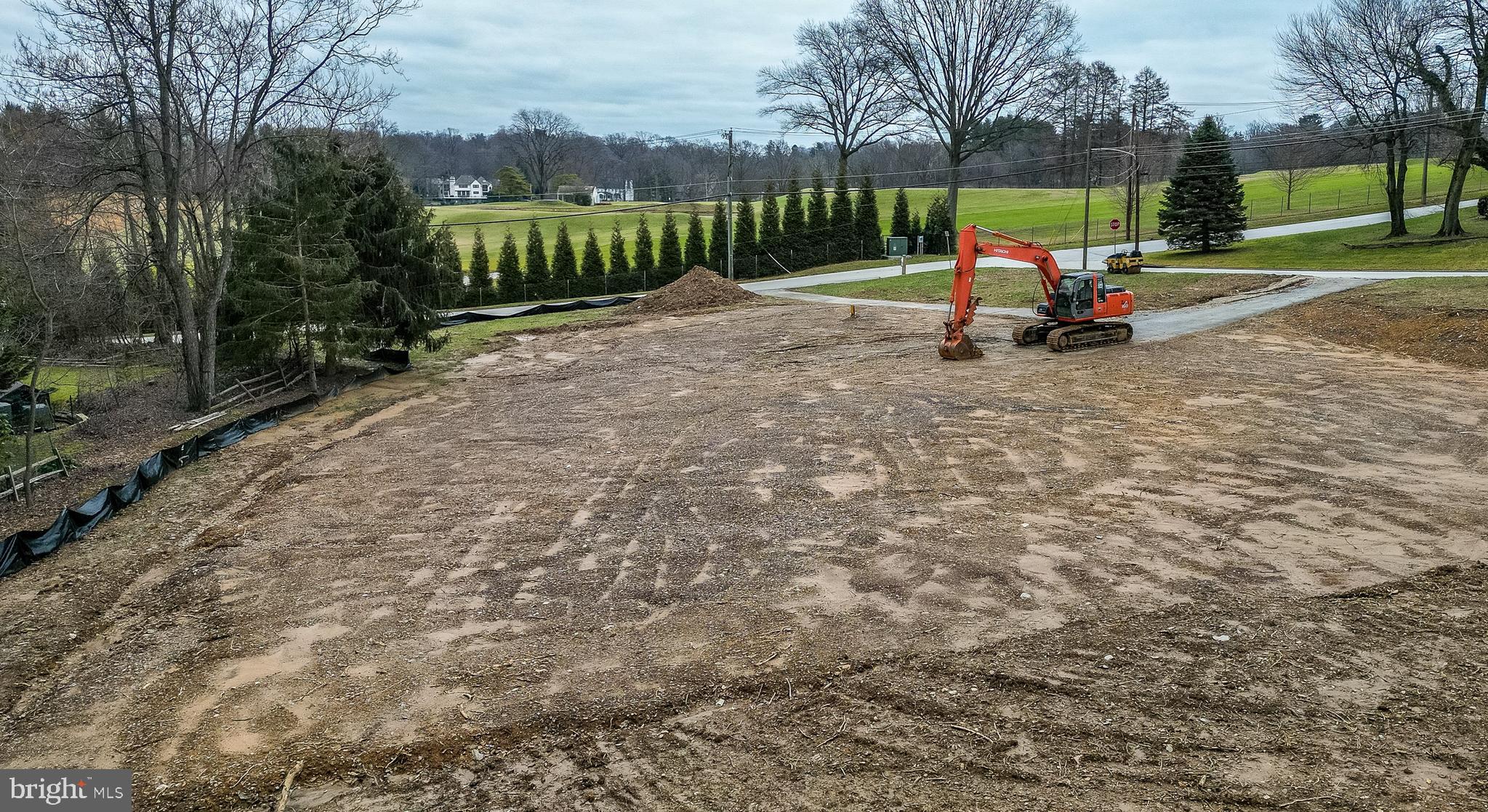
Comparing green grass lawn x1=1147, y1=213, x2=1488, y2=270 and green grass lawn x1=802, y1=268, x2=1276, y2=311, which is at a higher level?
green grass lawn x1=1147, y1=213, x2=1488, y2=270

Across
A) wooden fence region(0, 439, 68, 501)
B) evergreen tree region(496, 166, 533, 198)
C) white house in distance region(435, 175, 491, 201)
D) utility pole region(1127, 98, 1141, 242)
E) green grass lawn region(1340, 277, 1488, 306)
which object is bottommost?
wooden fence region(0, 439, 68, 501)

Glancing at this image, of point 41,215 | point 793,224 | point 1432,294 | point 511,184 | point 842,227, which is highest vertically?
point 511,184

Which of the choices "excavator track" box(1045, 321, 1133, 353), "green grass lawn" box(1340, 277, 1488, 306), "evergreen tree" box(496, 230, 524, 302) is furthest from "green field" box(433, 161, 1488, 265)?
"excavator track" box(1045, 321, 1133, 353)

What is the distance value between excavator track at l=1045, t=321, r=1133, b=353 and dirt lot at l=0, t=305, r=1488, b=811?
18.3 ft

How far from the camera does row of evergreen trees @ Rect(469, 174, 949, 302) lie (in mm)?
46875

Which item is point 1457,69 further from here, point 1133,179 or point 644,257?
point 644,257

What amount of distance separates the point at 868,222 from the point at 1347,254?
77.1 feet

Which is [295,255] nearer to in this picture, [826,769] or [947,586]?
[947,586]

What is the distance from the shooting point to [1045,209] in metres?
71.3

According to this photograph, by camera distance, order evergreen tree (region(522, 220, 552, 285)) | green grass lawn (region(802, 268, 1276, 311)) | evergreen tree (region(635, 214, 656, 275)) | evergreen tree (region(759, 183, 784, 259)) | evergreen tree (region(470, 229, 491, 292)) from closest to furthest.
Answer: green grass lawn (region(802, 268, 1276, 311))
evergreen tree (region(470, 229, 491, 292))
evergreen tree (region(522, 220, 552, 285))
evergreen tree (region(635, 214, 656, 275))
evergreen tree (region(759, 183, 784, 259))

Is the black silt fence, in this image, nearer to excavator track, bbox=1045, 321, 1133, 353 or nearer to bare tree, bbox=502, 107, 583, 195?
excavator track, bbox=1045, 321, 1133, 353

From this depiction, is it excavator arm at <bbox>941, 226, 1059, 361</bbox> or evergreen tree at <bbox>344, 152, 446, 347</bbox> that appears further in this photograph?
evergreen tree at <bbox>344, 152, 446, 347</bbox>

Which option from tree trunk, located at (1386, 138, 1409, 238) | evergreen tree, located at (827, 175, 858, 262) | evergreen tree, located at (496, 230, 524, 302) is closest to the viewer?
tree trunk, located at (1386, 138, 1409, 238)

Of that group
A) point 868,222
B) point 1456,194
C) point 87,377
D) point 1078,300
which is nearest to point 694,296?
point 1078,300
